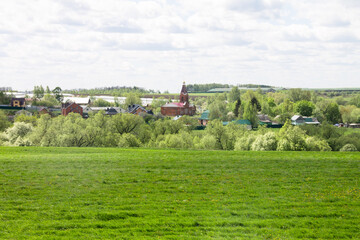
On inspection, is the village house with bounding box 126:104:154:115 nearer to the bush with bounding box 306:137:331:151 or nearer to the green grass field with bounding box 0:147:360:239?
the bush with bounding box 306:137:331:151

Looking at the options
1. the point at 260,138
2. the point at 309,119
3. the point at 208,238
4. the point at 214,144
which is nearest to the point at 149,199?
the point at 208,238

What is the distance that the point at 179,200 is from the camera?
15.8 m

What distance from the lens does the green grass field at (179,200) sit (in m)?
12.7

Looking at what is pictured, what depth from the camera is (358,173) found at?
21.8 meters

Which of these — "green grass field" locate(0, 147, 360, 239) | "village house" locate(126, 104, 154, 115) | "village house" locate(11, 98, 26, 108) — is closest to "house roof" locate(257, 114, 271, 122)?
"village house" locate(126, 104, 154, 115)

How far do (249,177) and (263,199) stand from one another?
4.36 meters

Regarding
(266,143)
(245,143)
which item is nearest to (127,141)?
(245,143)

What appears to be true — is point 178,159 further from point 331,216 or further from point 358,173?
point 331,216

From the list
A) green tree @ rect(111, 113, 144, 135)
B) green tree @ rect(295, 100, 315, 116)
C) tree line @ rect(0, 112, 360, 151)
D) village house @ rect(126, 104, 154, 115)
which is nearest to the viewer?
tree line @ rect(0, 112, 360, 151)

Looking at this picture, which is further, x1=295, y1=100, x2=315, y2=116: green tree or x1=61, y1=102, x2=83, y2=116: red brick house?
x1=295, y1=100, x2=315, y2=116: green tree

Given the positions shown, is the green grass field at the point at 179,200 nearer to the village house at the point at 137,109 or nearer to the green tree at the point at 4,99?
the village house at the point at 137,109

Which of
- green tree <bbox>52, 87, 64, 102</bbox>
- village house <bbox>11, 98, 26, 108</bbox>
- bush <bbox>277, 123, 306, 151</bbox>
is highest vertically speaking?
green tree <bbox>52, 87, 64, 102</bbox>

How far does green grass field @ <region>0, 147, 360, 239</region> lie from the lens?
1271 cm

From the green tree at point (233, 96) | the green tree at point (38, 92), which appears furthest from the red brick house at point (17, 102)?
the green tree at point (233, 96)
